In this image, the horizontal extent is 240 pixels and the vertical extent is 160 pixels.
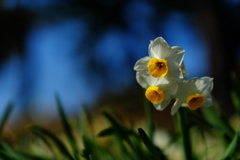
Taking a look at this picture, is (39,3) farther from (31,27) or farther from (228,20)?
(228,20)

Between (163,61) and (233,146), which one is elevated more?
(163,61)

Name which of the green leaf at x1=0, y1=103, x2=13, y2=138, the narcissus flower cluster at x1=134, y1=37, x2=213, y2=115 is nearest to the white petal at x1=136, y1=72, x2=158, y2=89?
the narcissus flower cluster at x1=134, y1=37, x2=213, y2=115

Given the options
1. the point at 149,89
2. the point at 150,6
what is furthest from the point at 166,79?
the point at 150,6

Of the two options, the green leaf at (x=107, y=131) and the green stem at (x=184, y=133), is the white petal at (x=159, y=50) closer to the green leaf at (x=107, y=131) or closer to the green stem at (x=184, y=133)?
the green stem at (x=184, y=133)

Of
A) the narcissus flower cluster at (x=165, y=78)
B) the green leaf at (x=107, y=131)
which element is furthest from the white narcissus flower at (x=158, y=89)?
the green leaf at (x=107, y=131)

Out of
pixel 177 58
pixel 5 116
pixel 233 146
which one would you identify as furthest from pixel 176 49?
pixel 5 116

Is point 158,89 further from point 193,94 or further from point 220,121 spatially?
point 220,121

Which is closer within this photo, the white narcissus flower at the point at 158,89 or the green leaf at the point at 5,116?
the white narcissus flower at the point at 158,89

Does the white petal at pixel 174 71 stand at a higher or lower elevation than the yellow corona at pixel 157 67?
lower

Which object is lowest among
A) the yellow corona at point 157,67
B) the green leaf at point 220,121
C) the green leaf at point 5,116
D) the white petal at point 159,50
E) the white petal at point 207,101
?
the green leaf at point 220,121
